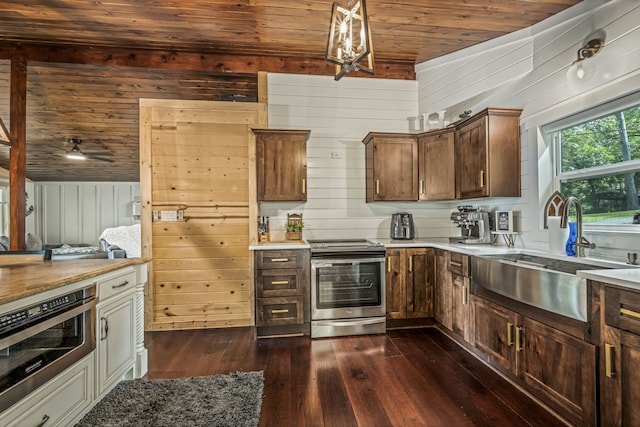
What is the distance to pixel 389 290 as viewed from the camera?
3.14 meters

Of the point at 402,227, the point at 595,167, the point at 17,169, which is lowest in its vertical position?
the point at 402,227

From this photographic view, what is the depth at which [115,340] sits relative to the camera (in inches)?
75.8

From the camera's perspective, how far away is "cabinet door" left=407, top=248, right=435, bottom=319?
10.4ft

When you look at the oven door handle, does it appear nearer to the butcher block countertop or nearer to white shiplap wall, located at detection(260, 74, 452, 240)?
the butcher block countertop

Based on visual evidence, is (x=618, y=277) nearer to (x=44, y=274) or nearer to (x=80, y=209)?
(x=44, y=274)

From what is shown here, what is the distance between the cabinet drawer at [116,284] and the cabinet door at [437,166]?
2943 mm

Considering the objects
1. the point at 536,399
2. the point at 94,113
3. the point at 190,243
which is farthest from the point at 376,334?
the point at 94,113

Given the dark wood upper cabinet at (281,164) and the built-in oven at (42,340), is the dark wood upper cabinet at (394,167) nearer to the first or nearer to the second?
the dark wood upper cabinet at (281,164)

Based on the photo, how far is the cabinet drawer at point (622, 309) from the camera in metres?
1.29

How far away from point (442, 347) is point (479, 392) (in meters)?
0.71

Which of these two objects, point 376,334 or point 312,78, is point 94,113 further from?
point 376,334

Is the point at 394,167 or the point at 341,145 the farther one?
the point at 341,145

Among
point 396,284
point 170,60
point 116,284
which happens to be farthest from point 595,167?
point 170,60

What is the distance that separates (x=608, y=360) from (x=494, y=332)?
859 millimetres
